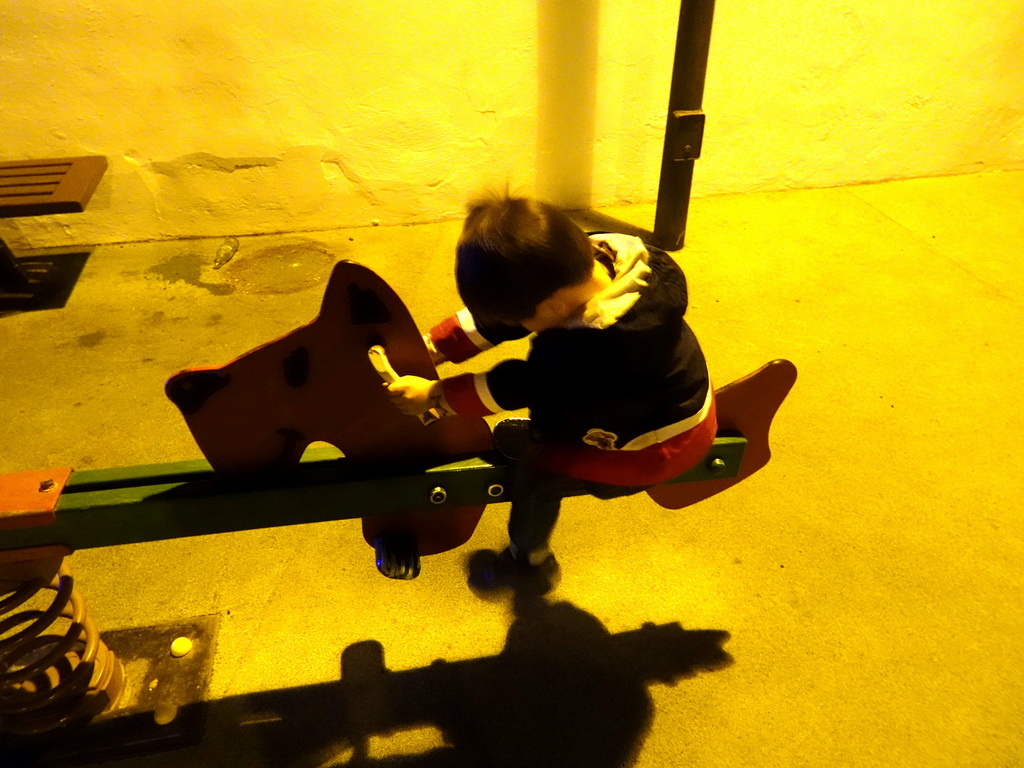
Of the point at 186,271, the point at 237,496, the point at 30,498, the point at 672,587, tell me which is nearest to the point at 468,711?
the point at 672,587

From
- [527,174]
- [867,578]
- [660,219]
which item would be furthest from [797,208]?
[867,578]

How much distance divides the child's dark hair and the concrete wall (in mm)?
2487

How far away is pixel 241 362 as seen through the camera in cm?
124

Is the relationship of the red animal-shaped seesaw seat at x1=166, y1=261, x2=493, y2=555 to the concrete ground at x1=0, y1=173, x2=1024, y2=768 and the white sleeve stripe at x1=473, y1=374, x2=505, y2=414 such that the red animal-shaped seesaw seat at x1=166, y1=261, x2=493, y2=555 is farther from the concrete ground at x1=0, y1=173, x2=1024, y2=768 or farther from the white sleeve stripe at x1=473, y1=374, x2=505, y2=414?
the concrete ground at x1=0, y1=173, x2=1024, y2=768

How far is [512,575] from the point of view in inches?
78.8

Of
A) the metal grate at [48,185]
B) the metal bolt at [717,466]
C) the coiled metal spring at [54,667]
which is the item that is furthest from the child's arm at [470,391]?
the metal grate at [48,185]

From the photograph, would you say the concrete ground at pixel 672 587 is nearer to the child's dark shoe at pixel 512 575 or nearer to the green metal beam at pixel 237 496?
the child's dark shoe at pixel 512 575

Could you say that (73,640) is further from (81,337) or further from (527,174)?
Answer: (527,174)

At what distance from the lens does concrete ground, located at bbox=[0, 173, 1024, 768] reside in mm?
1651

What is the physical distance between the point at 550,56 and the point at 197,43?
1567 mm

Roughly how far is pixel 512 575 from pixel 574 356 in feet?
3.22

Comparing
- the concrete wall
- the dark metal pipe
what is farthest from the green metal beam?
the concrete wall

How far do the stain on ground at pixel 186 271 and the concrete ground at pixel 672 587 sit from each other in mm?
137

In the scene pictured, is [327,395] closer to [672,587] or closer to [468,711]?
[468,711]
